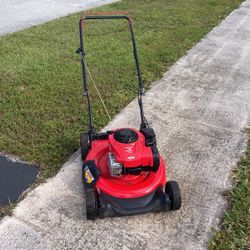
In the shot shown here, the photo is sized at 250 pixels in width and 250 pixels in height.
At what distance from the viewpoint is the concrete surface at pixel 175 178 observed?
2.62 metres

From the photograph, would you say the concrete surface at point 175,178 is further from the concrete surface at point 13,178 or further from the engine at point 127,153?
the engine at point 127,153

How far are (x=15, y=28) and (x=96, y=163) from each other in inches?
264

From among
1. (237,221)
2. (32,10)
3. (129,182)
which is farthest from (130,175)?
(32,10)

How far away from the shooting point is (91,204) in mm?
2623

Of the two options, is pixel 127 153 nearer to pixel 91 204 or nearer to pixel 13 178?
pixel 91 204

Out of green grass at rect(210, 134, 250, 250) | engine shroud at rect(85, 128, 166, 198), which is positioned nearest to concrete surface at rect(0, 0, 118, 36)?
engine shroud at rect(85, 128, 166, 198)

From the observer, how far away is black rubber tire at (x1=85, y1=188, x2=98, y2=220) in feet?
8.61

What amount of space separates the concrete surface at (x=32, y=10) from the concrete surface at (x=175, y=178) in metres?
5.00

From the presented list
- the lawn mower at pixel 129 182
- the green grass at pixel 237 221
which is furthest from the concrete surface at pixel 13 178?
the green grass at pixel 237 221

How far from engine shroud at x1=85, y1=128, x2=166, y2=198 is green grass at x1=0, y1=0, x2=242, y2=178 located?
78 centimetres

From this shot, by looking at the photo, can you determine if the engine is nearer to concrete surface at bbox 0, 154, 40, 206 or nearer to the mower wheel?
the mower wheel

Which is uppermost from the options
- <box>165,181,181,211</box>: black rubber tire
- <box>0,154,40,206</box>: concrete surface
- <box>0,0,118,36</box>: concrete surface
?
<box>165,181,181,211</box>: black rubber tire

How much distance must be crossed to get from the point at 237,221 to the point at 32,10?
31.4ft

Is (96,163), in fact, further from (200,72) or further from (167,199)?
(200,72)
